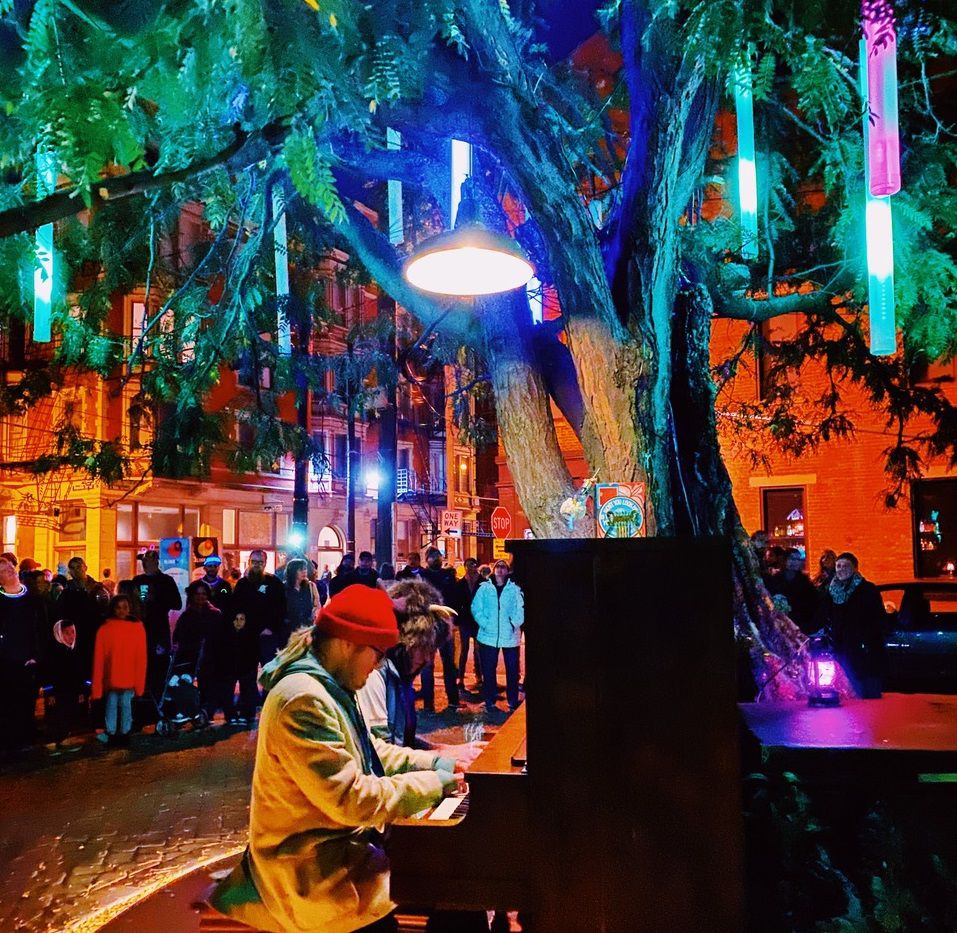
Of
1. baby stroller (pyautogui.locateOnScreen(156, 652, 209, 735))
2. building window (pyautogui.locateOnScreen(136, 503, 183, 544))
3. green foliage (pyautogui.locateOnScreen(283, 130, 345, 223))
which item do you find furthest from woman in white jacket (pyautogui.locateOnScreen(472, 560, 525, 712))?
building window (pyautogui.locateOnScreen(136, 503, 183, 544))

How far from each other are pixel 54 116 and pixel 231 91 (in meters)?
2.92

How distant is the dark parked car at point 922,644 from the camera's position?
1163 centimetres

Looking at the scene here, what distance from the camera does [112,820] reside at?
770cm

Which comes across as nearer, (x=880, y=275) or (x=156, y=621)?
(x=880, y=275)

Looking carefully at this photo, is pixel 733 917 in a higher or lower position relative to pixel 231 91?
lower

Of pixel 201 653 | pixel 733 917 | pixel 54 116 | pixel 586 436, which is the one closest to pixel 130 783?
pixel 201 653

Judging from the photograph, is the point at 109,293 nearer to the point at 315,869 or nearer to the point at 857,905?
the point at 315,869

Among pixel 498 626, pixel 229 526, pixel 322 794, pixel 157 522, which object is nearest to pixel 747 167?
pixel 322 794

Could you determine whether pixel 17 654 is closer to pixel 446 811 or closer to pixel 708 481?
pixel 708 481

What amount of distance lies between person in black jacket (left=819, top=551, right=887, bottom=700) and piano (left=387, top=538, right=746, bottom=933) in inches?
229

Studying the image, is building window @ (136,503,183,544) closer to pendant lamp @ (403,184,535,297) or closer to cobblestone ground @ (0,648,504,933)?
cobblestone ground @ (0,648,504,933)

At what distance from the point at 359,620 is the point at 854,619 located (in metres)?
7.03

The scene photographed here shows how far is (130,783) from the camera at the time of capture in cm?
896

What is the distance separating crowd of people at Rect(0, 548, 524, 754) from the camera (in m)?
10.7
